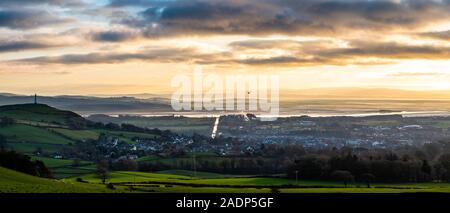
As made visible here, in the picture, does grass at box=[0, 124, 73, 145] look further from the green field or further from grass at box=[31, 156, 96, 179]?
the green field

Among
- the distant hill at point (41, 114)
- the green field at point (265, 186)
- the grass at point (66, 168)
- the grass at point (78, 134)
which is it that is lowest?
the grass at point (66, 168)

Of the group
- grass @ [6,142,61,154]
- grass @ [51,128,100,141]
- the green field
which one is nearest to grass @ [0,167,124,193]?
the green field

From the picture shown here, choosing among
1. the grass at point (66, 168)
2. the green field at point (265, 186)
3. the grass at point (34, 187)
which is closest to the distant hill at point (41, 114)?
the grass at point (66, 168)

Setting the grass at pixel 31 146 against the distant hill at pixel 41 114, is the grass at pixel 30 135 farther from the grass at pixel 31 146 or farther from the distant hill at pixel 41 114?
the distant hill at pixel 41 114

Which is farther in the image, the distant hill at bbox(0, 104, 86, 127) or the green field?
the distant hill at bbox(0, 104, 86, 127)

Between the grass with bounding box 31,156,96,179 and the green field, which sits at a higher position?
the green field

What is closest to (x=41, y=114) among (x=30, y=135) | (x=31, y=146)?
(x=30, y=135)

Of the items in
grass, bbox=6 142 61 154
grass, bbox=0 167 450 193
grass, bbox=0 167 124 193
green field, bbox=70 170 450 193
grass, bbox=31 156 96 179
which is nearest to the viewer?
grass, bbox=0 167 124 193

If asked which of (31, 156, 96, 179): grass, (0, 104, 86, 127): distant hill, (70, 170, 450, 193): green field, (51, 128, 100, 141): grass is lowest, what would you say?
(31, 156, 96, 179): grass
